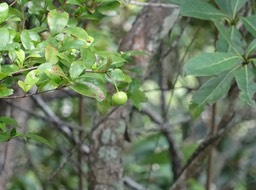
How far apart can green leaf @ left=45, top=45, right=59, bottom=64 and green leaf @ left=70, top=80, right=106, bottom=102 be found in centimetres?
5

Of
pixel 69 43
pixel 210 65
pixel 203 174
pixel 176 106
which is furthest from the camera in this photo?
pixel 176 106

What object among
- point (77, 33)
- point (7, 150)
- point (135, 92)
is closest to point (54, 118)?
point (7, 150)

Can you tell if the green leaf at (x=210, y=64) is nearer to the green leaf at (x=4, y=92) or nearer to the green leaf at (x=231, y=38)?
the green leaf at (x=231, y=38)

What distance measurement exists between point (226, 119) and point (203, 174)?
790mm

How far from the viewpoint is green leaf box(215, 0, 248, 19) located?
1326mm

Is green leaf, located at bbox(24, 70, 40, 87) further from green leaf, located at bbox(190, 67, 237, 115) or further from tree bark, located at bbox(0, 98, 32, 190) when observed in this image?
tree bark, located at bbox(0, 98, 32, 190)

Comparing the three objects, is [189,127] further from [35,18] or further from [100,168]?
[35,18]

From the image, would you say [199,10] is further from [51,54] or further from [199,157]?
[199,157]

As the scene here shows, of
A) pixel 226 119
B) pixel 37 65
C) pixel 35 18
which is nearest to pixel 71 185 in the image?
pixel 226 119

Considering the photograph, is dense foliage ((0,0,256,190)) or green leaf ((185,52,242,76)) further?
green leaf ((185,52,242,76))

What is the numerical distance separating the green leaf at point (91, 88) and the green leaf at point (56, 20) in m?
0.11

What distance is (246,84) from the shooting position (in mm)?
1148

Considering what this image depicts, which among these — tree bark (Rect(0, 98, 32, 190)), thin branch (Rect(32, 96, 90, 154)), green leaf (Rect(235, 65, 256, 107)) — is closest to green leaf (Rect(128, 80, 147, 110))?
green leaf (Rect(235, 65, 256, 107))

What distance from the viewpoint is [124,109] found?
1909mm
